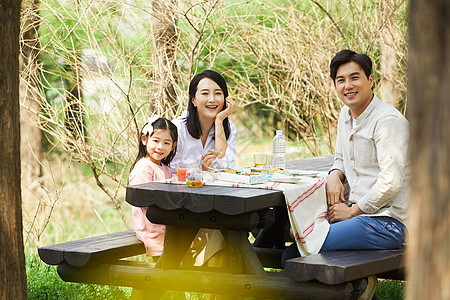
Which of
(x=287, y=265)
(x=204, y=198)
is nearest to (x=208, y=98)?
(x=204, y=198)

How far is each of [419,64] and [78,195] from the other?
1008 cm

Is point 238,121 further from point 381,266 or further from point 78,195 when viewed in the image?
point 381,266

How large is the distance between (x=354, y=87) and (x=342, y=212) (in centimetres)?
71

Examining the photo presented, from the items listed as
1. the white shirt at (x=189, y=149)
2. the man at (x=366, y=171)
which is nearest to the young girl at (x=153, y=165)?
the white shirt at (x=189, y=149)

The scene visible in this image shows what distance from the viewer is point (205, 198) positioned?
3.55 meters

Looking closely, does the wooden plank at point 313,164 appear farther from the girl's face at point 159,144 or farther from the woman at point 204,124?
the girl's face at point 159,144

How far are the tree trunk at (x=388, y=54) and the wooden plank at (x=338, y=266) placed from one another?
4.02 meters

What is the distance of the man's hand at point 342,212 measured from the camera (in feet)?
13.0

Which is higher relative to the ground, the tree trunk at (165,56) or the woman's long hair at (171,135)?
the tree trunk at (165,56)

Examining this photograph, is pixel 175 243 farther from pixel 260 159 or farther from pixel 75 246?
pixel 260 159

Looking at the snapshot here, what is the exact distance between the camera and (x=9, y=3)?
10.5 feet

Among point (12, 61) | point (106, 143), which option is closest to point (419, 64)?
point (12, 61)

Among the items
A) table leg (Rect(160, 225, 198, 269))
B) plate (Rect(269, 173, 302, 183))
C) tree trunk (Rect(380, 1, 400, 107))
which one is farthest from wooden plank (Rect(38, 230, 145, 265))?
tree trunk (Rect(380, 1, 400, 107))

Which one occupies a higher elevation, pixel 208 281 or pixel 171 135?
pixel 171 135
